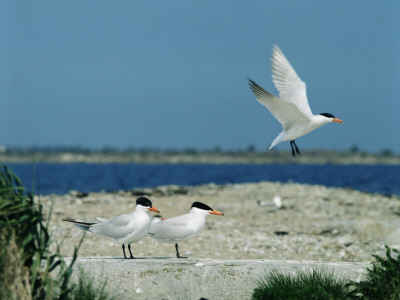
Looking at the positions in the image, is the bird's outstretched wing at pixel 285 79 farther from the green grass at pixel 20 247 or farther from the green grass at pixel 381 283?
the green grass at pixel 20 247

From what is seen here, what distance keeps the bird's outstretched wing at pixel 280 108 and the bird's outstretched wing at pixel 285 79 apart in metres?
1.00

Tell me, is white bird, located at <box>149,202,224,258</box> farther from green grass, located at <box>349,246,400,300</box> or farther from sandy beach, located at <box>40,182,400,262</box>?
green grass, located at <box>349,246,400,300</box>

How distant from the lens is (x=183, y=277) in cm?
659

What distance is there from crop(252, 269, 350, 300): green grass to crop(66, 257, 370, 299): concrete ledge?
0.56 feet

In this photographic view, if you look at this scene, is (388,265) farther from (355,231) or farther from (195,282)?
(355,231)

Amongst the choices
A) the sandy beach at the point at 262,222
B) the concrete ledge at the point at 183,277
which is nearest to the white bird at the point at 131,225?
the concrete ledge at the point at 183,277

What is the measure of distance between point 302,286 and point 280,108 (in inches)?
115

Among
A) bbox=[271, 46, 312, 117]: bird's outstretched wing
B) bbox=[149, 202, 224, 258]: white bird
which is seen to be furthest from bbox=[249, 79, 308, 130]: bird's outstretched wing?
bbox=[149, 202, 224, 258]: white bird

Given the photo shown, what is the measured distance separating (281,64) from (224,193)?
38.4 ft

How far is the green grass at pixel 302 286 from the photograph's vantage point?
5746 millimetres

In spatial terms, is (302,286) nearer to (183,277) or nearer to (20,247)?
(183,277)

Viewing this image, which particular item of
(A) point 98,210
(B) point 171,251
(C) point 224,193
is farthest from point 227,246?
(C) point 224,193

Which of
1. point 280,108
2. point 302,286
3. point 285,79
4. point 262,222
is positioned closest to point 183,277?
point 302,286

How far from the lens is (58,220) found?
1416cm
